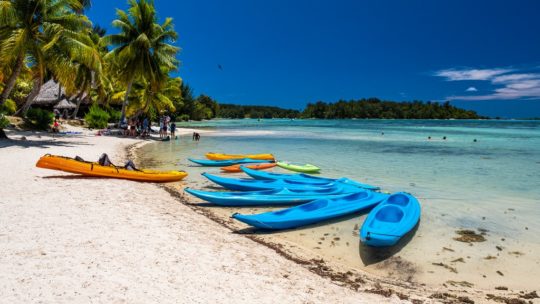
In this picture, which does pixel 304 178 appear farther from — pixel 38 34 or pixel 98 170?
pixel 38 34

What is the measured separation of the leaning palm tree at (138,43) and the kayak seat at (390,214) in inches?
842

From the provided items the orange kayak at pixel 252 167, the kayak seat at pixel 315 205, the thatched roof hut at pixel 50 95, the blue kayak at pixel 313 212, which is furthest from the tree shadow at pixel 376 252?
the thatched roof hut at pixel 50 95

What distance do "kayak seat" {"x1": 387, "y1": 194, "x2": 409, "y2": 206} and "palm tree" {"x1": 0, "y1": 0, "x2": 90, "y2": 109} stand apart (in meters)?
14.4

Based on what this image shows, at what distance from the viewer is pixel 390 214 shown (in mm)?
6648

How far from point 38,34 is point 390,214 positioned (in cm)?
1617

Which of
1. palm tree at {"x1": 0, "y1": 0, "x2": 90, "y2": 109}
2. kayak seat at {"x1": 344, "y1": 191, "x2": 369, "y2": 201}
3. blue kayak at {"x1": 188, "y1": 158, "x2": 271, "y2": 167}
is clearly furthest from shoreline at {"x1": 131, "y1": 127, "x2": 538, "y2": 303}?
palm tree at {"x1": 0, "y1": 0, "x2": 90, "y2": 109}

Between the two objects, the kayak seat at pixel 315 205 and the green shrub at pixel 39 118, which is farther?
the green shrub at pixel 39 118

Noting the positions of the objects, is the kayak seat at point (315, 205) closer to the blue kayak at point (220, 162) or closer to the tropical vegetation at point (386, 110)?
the blue kayak at point (220, 162)

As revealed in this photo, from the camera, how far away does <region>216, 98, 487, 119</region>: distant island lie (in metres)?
149

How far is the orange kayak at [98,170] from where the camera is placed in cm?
855

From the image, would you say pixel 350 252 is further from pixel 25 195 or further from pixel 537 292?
pixel 25 195

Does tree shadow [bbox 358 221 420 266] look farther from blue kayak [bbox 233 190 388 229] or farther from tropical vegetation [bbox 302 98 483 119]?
tropical vegetation [bbox 302 98 483 119]

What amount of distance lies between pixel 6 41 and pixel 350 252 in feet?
50.4

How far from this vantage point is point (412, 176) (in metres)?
12.4
